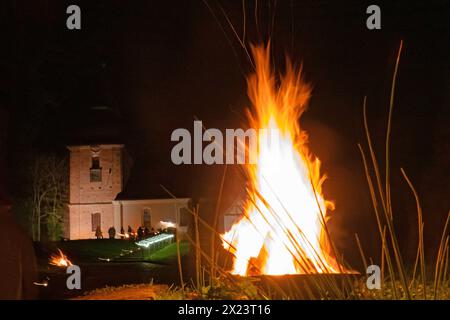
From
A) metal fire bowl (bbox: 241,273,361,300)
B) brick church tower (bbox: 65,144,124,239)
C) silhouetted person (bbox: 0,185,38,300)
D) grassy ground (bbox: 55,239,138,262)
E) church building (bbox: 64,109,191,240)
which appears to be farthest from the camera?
brick church tower (bbox: 65,144,124,239)

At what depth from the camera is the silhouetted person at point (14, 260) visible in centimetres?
540

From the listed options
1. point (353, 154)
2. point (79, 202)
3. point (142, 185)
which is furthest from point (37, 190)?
point (353, 154)

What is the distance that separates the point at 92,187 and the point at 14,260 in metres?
44.1

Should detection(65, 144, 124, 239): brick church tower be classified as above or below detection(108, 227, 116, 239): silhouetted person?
above

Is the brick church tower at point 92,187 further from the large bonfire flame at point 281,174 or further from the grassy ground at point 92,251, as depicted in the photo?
the large bonfire flame at point 281,174

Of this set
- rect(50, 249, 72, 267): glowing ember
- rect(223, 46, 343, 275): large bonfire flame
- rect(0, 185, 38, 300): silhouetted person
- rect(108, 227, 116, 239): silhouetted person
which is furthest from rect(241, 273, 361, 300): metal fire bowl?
rect(108, 227, 116, 239): silhouetted person

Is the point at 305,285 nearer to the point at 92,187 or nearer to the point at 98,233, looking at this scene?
the point at 98,233

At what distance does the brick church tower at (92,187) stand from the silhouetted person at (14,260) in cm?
4182

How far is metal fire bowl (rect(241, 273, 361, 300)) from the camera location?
17.3 ft

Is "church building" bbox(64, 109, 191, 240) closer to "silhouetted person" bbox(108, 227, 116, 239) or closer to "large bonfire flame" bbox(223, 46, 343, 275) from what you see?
"silhouetted person" bbox(108, 227, 116, 239)

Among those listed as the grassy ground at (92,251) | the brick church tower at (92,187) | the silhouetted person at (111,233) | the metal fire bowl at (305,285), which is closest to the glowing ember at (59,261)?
the grassy ground at (92,251)

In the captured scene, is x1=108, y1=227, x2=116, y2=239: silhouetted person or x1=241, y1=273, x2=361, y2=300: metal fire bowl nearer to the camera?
x1=241, y1=273, x2=361, y2=300: metal fire bowl

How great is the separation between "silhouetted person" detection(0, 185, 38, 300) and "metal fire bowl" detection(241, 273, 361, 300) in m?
2.01
